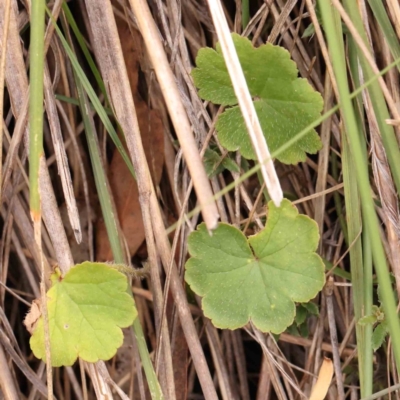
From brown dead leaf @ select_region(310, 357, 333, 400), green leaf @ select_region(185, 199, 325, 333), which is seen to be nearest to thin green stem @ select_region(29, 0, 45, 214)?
green leaf @ select_region(185, 199, 325, 333)

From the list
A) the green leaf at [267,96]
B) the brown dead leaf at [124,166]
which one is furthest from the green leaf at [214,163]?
the brown dead leaf at [124,166]

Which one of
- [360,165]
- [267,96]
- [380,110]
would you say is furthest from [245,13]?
[360,165]

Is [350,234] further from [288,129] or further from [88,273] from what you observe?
[88,273]

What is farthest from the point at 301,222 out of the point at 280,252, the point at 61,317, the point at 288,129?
the point at 61,317

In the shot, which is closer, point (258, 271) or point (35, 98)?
point (35, 98)

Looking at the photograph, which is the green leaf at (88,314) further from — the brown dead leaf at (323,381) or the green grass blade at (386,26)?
the green grass blade at (386,26)

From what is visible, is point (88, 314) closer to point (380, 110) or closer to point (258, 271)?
point (258, 271)
